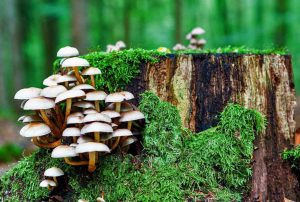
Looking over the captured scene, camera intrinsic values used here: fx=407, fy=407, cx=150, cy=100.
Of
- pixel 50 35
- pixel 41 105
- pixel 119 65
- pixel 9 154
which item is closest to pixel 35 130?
pixel 41 105

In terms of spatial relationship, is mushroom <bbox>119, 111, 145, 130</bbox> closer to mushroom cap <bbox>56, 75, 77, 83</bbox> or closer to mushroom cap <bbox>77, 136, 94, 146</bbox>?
mushroom cap <bbox>77, 136, 94, 146</bbox>

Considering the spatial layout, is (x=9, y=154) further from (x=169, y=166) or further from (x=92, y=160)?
(x=169, y=166)

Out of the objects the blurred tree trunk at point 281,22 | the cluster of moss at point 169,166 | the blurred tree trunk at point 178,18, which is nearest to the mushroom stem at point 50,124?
the cluster of moss at point 169,166

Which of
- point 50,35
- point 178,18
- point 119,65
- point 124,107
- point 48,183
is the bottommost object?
point 48,183

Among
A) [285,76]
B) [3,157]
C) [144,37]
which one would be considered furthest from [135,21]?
[285,76]

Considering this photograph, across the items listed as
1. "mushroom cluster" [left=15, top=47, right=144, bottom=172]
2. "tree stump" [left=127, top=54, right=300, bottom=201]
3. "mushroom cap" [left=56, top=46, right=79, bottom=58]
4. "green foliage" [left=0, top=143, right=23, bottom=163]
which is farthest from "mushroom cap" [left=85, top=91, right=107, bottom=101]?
"green foliage" [left=0, top=143, right=23, bottom=163]
